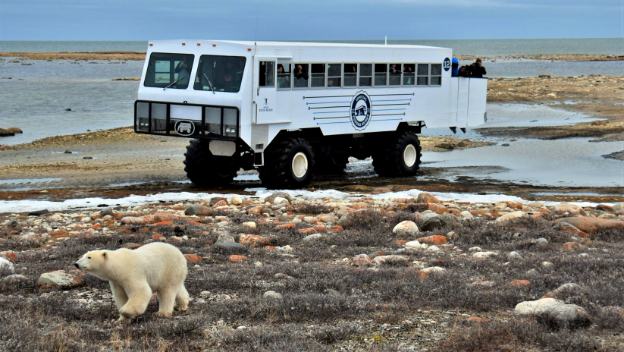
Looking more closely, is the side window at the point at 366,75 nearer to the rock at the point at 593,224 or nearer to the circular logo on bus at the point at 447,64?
the circular logo on bus at the point at 447,64

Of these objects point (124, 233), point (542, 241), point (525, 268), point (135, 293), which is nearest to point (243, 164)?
point (124, 233)

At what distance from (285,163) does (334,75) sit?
2.43m

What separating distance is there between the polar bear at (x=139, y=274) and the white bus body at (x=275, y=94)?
10585 millimetres

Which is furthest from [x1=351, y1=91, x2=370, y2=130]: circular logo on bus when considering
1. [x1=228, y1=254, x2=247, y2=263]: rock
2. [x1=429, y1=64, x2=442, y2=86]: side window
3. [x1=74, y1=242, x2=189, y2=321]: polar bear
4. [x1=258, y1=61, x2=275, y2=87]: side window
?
[x1=74, y1=242, x2=189, y2=321]: polar bear

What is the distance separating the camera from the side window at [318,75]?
20.2 meters

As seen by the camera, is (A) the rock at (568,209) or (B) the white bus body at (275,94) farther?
(B) the white bus body at (275,94)

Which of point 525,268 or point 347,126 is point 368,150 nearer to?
point 347,126

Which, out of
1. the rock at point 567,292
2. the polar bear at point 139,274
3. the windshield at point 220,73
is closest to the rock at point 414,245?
the rock at point 567,292

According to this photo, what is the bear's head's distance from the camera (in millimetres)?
7395

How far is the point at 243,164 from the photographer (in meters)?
19.8

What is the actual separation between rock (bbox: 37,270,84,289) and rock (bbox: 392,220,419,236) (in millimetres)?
4964

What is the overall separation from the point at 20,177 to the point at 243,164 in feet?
18.2

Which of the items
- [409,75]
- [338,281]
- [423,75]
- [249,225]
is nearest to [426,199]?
A: [249,225]

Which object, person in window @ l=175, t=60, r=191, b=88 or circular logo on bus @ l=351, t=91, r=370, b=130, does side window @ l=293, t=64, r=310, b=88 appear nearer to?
circular logo on bus @ l=351, t=91, r=370, b=130
